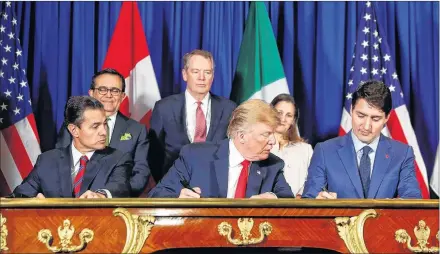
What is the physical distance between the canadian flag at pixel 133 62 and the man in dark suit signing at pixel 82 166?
6.82ft

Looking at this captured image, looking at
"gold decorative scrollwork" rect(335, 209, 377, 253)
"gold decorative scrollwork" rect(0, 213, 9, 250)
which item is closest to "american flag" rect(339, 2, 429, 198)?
"gold decorative scrollwork" rect(335, 209, 377, 253)

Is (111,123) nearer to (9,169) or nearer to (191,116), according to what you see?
(191,116)

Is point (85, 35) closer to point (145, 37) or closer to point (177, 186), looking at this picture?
point (145, 37)

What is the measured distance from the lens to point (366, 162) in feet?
15.4

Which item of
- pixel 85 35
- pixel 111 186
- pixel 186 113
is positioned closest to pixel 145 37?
pixel 85 35

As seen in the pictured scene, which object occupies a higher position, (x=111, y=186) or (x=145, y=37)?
(x=145, y=37)

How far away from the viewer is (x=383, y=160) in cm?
464

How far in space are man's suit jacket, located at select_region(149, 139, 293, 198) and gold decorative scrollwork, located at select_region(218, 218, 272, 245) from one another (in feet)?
1.47

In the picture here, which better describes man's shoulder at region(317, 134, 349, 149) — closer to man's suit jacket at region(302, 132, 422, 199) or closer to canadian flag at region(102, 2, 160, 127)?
man's suit jacket at region(302, 132, 422, 199)

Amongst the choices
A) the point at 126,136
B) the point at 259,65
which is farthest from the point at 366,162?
the point at 259,65

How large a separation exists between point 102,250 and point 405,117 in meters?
3.72

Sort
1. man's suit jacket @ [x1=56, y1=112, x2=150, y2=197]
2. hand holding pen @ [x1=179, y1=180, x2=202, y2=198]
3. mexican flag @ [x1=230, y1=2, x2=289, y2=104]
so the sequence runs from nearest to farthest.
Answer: hand holding pen @ [x1=179, y1=180, x2=202, y2=198]
man's suit jacket @ [x1=56, y1=112, x2=150, y2=197]
mexican flag @ [x1=230, y1=2, x2=289, y2=104]

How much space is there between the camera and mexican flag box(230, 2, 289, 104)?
22.8 feet

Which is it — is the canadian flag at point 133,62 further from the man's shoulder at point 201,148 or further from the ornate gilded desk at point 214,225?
the ornate gilded desk at point 214,225
